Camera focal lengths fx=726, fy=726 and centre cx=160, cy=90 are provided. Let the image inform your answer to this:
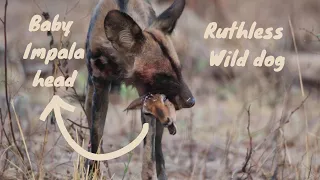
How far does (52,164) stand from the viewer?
4355mm

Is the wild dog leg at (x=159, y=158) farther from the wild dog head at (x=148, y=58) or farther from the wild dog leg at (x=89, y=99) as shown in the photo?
the wild dog head at (x=148, y=58)

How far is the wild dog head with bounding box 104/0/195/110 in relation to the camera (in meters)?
3.33

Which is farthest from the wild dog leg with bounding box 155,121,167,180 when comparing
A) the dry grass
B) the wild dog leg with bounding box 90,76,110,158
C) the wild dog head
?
the wild dog head

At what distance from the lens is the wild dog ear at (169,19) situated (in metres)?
3.58

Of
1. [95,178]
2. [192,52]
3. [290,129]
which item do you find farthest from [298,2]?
[95,178]

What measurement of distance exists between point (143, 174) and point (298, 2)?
6333 mm

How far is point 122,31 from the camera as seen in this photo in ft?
11.1

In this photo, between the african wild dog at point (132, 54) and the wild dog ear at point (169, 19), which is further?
the wild dog ear at point (169, 19)

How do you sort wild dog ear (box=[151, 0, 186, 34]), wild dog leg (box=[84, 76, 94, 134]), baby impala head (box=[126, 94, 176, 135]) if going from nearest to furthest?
1. baby impala head (box=[126, 94, 176, 135])
2. wild dog ear (box=[151, 0, 186, 34])
3. wild dog leg (box=[84, 76, 94, 134])

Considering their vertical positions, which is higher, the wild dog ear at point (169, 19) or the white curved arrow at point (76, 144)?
the wild dog ear at point (169, 19)

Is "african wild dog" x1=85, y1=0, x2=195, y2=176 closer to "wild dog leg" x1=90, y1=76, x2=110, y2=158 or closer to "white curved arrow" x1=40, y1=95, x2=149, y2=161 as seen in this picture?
"wild dog leg" x1=90, y1=76, x2=110, y2=158

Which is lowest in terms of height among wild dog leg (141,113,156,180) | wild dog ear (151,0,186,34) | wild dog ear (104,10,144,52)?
wild dog leg (141,113,156,180)

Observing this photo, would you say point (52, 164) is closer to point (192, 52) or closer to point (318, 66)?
point (192, 52)

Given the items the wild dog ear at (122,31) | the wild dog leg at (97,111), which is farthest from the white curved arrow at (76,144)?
the wild dog ear at (122,31)
